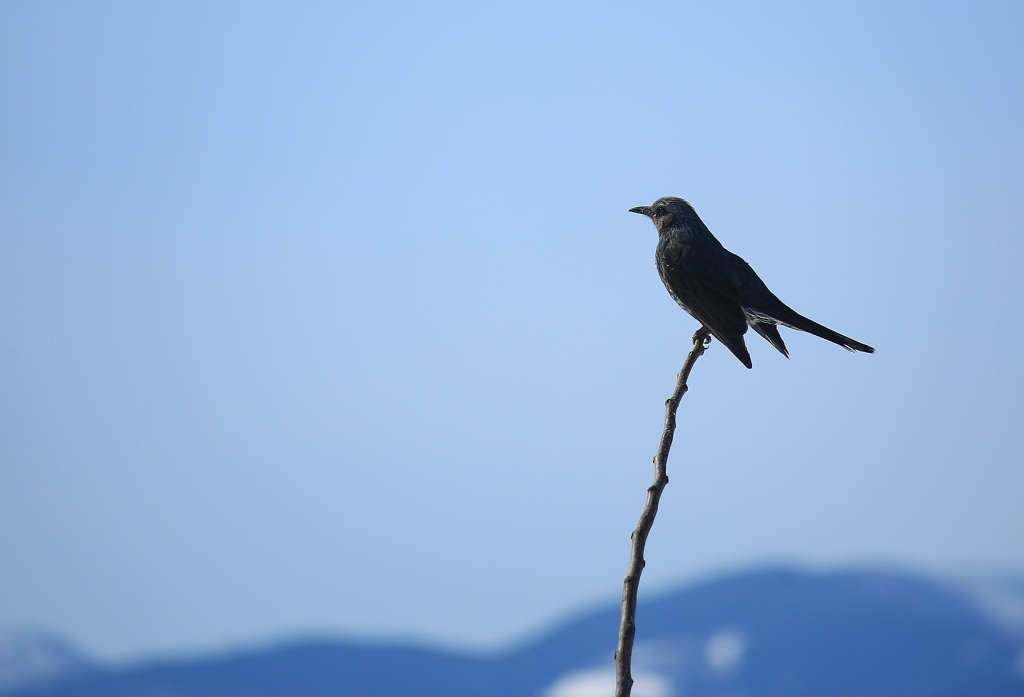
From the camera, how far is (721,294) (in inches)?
192

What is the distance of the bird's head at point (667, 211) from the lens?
573 centimetres

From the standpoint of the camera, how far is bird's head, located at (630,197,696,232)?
18.8 feet

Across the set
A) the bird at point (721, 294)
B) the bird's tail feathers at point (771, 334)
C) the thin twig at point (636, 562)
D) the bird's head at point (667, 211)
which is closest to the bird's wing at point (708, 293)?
the bird at point (721, 294)

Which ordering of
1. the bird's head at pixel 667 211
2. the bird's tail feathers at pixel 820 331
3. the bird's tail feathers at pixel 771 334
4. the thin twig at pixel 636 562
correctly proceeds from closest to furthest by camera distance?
the thin twig at pixel 636 562 → the bird's tail feathers at pixel 820 331 → the bird's tail feathers at pixel 771 334 → the bird's head at pixel 667 211

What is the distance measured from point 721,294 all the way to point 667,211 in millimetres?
1183

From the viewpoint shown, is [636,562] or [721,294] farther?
[721,294]

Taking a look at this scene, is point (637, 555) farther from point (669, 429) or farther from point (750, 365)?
point (750, 365)

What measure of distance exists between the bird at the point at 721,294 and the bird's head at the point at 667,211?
0.36 ft

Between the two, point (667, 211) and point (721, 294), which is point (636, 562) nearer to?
point (721, 294)

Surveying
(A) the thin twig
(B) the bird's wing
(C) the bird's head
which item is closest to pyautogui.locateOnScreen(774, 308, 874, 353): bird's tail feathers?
(B) the bird's wing

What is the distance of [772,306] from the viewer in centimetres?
496

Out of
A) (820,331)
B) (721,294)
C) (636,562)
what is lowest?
(636,562)

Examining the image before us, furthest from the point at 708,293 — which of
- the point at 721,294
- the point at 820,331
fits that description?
the point at 820,331

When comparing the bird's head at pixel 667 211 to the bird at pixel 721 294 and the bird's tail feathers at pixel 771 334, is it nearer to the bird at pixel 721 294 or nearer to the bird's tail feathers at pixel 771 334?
the bird at pixel 721 294
